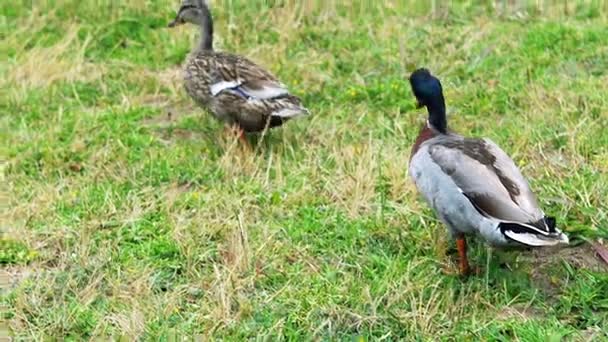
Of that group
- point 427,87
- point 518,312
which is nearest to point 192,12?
point 427,87

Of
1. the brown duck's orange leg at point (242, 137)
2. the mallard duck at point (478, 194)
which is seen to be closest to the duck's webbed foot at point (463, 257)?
the mallard duck at point (478, 194)

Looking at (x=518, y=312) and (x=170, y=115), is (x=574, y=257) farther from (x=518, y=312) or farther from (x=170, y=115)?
(x=170, y=115)

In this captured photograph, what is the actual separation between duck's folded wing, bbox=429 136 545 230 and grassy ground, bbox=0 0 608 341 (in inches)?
16.3

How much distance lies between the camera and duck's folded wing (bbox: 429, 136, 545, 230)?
4.75 m

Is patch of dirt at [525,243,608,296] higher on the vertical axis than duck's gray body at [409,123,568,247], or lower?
lower

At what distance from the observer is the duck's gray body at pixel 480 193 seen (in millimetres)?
4682

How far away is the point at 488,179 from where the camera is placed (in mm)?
4941

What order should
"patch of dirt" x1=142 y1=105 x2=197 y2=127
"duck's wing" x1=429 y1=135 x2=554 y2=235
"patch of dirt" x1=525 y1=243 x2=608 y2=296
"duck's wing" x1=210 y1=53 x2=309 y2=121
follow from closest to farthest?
"duck's wing" x1=429 y1=135 x2=554 y2=235
"patch of dirt" x1=525 y1=243 x2=608 y2=296
"duck's wing" x1=210 y1=53 x2=309 y2=121
"patch of dirt" x1=142 y1=105 x2=197 y2=127

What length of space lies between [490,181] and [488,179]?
19mm

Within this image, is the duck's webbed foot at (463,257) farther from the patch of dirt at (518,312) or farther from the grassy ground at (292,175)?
the patch of dirt at (518,312)

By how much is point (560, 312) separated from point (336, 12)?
16.8 feet

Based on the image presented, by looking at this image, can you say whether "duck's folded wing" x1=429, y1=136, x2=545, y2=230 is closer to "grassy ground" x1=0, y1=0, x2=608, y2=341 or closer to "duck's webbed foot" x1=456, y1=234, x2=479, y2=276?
"duck's webbed foot" x1=456, y1=234, x2=479, y2=276

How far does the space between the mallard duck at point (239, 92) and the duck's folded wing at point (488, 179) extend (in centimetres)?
189

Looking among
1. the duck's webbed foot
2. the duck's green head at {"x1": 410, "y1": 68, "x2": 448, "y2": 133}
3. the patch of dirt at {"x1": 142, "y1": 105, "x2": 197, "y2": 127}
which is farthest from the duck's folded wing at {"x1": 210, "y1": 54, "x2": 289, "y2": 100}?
the duck's webbed foot
